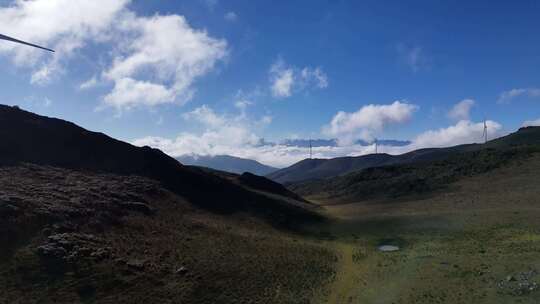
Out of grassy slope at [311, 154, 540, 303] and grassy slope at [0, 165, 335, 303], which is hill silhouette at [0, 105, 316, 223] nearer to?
grassy slope at [0, 165, 335, 303]

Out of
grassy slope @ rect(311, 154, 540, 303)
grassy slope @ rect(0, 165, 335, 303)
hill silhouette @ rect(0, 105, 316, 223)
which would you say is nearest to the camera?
grassy slope @ rect(0, 165, 335, 303)

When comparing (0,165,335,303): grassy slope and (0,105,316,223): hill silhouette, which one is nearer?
(0,165,335,303): grassy slope

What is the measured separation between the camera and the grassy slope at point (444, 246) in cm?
4272

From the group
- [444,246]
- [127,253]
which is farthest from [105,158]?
[444,246]

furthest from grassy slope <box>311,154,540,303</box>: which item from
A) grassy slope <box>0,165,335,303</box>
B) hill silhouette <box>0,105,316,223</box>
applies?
hill silhouette <box>0,105,316,223</box>

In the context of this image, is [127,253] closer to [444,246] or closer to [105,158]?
[105,158]

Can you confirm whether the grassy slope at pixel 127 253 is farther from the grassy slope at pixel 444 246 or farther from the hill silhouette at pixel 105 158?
the hill silhouette at pixel 105 158

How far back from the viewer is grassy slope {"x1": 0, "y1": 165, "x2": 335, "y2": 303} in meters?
40.0

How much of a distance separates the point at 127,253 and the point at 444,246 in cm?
4232

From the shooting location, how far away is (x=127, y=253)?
159 ft

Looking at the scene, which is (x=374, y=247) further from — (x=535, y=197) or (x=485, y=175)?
(x=485, y=175)

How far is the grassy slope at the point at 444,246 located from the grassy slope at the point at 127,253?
5551mm

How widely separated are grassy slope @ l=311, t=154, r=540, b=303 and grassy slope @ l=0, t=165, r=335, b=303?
5.55 m

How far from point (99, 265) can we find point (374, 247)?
4009cm
